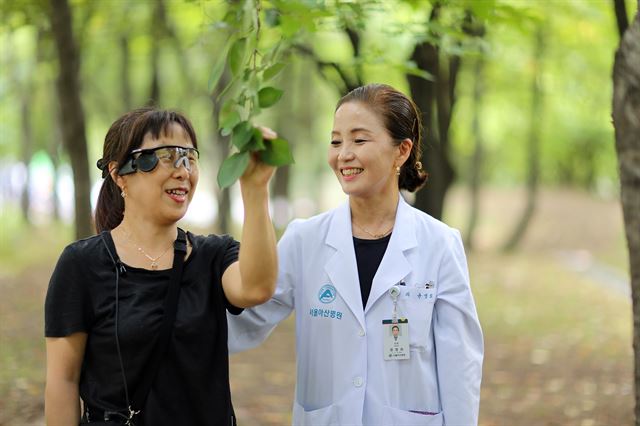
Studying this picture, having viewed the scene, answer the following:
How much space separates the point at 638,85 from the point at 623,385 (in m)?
5.64

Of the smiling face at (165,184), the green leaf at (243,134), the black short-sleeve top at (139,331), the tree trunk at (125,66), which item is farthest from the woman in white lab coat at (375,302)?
the tree trunk at (125,66)

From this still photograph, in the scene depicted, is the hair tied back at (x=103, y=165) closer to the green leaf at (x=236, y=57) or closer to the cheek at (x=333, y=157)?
the green leaf at (x=236, y=57)

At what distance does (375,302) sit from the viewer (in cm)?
317

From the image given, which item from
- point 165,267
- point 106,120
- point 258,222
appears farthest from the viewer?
point 106,120

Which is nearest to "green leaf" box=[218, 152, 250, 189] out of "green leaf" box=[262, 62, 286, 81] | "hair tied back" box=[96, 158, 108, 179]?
"green leaf" box=[262, 62, 286, 81]

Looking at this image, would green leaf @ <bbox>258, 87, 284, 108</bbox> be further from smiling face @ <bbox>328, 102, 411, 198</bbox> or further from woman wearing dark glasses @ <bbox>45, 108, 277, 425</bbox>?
smiling face @ <bbox>328, 102, 411, 198</bbox>

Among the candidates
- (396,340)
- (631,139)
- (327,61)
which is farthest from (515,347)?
(396,340)

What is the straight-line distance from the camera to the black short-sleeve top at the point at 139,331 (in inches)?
112

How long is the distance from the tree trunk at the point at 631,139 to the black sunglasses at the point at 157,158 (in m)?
2.19

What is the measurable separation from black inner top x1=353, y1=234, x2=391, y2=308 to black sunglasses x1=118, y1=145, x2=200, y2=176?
30.7 inches

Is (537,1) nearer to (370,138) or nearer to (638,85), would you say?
(638,85)

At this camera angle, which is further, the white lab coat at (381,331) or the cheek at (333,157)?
the cheek at (333,157)

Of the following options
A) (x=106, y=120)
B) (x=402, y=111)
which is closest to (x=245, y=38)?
(x=402, y=111)

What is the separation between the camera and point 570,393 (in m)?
8.56
